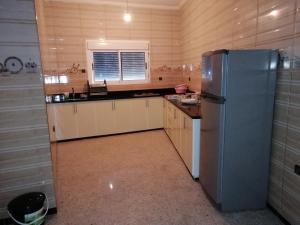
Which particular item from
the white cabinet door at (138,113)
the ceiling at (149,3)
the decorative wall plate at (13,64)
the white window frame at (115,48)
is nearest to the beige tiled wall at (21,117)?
the decorative wall plate at (13,64)

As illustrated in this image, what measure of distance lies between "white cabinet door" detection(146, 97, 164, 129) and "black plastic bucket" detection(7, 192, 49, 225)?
2827mm

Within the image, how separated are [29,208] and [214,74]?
2.06m

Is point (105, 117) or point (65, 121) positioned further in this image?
point (105, 117)

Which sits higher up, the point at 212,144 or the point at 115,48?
the point at 115,48

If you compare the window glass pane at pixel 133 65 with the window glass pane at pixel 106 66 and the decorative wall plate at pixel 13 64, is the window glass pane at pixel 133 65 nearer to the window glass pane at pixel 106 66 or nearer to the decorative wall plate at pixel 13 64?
the window glass pane at pixel 106 66

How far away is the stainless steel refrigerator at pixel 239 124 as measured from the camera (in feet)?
5.63

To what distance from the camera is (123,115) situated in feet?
13.8

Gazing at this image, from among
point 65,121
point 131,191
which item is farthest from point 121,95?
point 131,191

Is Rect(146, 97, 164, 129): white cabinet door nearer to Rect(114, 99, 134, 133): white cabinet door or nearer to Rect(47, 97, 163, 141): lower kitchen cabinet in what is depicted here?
Rect(47, 97, 163, 141): lower kitchen cabinet

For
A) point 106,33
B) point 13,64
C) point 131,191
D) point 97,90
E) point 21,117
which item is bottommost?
point 131,191

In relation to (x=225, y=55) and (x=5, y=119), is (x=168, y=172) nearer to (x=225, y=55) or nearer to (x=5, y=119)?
(x=225, y=55)

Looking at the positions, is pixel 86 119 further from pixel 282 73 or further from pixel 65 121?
pixel 282 73

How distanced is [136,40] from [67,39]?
4.77ft

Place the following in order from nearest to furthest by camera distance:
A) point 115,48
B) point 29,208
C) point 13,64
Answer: point 13,64, point 29,208, point 115,48
